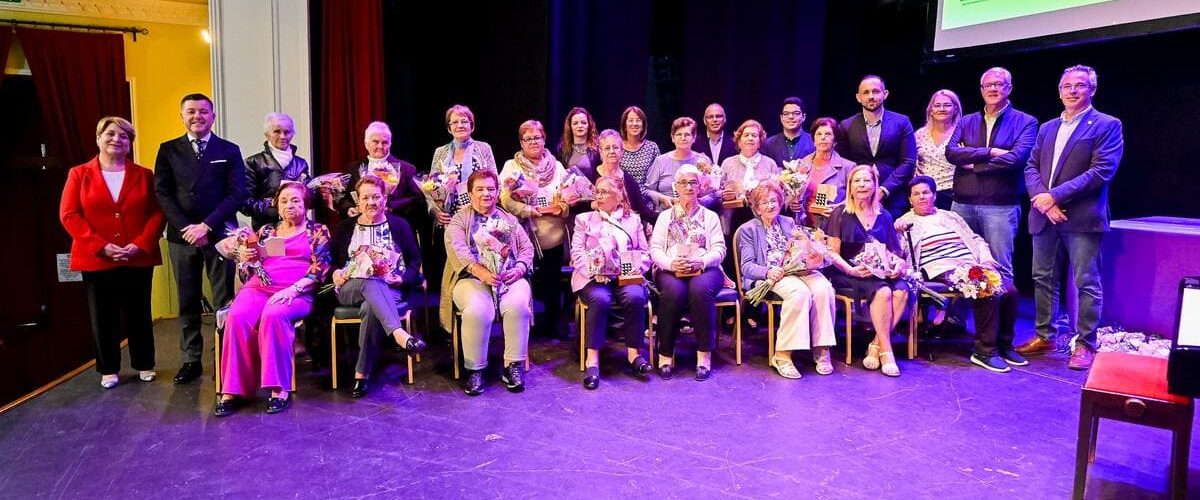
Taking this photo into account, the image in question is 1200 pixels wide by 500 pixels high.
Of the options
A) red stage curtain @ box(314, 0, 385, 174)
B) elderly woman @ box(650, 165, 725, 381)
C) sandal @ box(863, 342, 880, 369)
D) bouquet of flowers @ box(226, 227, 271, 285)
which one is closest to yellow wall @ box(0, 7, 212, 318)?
red stage curtain @ box(314, 0, 385, 174)

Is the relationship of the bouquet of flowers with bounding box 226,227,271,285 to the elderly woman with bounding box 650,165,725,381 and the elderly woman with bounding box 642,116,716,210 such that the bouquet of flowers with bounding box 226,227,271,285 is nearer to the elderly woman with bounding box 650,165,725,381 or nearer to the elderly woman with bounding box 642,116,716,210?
the elderly woman with bounding box 650,165,725,381

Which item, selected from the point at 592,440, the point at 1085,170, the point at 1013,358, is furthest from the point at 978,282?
the point at 592,440

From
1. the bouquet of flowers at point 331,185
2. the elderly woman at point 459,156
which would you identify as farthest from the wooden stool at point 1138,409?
the bouquet of flowers at point 331,185

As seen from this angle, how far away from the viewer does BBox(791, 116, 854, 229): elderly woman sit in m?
4.54

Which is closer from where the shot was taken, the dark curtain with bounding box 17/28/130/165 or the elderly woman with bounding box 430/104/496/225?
the elderly woman with bounding box 430/104/496/225

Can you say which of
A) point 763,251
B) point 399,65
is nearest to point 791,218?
point 763,251

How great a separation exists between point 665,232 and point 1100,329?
10.7ft

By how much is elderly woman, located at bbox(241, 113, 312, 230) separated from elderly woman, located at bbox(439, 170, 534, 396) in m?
1.13

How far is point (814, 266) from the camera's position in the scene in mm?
4207

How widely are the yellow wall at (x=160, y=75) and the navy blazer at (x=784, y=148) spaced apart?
16.6 feet

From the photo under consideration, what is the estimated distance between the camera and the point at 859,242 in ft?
13.8

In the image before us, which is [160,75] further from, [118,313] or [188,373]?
[188,373]

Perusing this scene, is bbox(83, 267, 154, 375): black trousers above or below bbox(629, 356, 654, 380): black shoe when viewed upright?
above

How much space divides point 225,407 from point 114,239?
111 centimetres
